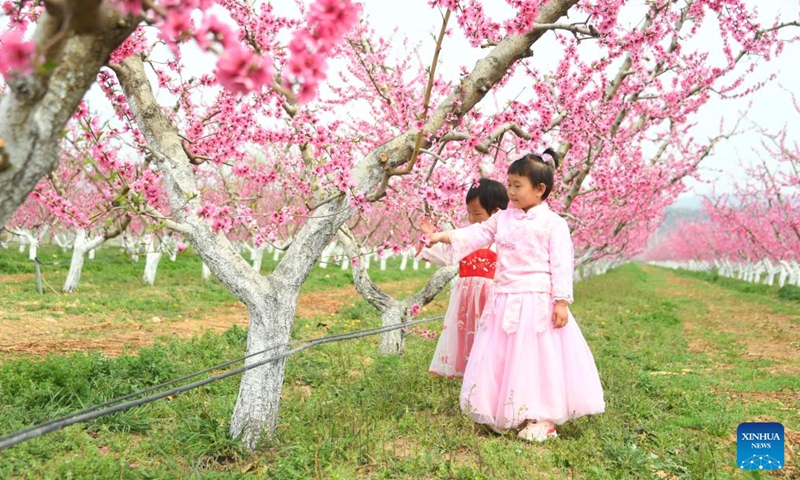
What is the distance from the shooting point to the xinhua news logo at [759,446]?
259 centimetres

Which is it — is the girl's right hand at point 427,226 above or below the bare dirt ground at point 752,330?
above

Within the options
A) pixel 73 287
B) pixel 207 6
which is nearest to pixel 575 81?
pixel 207 6

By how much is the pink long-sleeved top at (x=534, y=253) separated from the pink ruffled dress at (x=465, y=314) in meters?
0.81

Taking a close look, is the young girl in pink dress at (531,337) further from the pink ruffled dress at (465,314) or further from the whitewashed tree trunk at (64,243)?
the whitewashed tree trunk at (64,243)

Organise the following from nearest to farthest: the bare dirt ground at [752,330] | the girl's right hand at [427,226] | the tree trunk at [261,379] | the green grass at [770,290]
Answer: the tree trunk at [261,379]
the girl's right hand at [427,226]
the bare dirt ground at [752,330]
the green grass at [770,290]

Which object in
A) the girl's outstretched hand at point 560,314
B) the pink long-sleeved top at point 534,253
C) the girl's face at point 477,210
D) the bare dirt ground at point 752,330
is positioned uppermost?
the girl's face at point 477,210

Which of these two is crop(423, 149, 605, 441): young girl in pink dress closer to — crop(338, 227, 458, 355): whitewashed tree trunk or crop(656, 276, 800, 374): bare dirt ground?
crop(338, 227, 458, 355): whitewashed tree trunk

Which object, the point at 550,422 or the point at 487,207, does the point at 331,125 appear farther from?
the point at 550,422

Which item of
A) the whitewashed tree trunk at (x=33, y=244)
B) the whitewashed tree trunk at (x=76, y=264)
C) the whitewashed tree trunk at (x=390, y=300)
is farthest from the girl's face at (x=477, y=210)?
the whitewashed tree trunk at (x=33, y=244)

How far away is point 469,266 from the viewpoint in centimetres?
552

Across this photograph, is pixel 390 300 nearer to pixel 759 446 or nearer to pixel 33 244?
pixel 759 446

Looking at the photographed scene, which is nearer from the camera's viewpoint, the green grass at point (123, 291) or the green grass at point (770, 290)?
the green grass at point (123, 291)

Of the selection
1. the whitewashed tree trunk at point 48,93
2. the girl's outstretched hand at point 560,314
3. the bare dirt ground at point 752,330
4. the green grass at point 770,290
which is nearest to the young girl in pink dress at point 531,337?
the girl's outstretched hand at point 560,314

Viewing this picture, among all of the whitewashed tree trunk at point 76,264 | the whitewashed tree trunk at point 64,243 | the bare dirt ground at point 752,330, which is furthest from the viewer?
the whitewashed tree trunk at point 64,243
